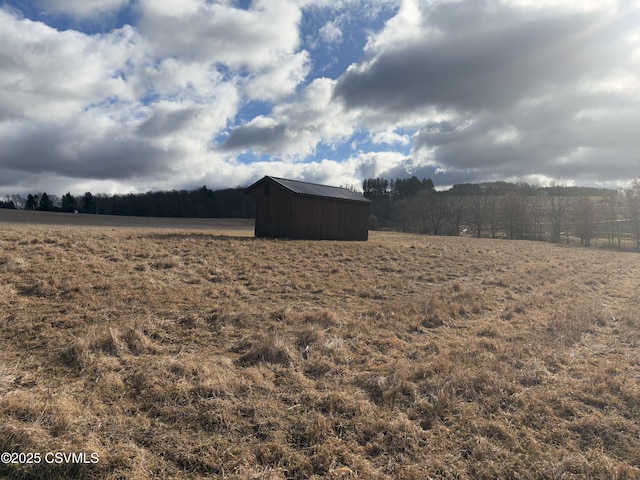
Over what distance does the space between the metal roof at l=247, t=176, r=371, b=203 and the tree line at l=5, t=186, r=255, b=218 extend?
216ft

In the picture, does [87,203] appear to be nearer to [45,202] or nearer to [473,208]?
[45,202]

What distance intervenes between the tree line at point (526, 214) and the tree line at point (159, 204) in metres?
39.2

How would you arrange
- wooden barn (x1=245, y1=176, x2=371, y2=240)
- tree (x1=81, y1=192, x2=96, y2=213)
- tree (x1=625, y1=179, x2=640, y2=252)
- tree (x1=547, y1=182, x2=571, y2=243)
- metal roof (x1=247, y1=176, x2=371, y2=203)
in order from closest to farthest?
wooden barn (x1=245, y1=176, x2=371, y2=240), metal roof (x1=247, y1=176, x2=371, y2=203), tree (x1=625, y1=179, x2=640, y2=252), tree (x1=547, y1=182, x2=571, y2=243), tree (x1=81, y1=192, x2=96, y2=213)

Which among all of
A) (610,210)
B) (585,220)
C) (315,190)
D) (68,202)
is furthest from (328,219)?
(68,202)

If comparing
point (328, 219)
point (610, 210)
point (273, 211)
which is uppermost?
point (610, 210)

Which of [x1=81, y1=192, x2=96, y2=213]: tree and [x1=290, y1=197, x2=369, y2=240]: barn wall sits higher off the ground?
[x1=81, y1=192, x2=96, y2=213]: tree

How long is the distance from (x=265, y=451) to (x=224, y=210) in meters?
102

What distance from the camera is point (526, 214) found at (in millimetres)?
63594

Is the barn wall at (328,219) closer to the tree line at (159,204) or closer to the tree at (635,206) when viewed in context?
the tree at (635,206)

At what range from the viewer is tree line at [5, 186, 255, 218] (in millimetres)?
89000

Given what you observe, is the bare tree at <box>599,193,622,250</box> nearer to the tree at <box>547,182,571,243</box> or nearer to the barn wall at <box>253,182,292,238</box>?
the tree at <box>547,182,571,243</box>

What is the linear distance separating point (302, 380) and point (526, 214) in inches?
2699

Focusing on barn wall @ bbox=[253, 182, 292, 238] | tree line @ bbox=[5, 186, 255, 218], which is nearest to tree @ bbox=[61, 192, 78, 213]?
tree line @ bbox=[5, 186, 255, 218]

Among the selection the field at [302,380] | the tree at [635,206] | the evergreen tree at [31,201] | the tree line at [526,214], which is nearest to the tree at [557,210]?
the tree line at [526,214]
